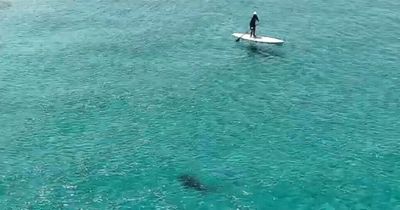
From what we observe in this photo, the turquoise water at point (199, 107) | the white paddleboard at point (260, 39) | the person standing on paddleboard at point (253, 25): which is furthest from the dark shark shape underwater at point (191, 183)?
the person standing on paddleboard at point (253, 25)

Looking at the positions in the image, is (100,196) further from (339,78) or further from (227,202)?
(339,78)

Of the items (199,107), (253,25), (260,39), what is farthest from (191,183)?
(253,25)

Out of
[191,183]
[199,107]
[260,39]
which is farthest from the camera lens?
[260,39]

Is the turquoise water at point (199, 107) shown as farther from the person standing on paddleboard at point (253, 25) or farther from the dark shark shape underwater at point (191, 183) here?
the person standing on paddleboard at point (253, 25)

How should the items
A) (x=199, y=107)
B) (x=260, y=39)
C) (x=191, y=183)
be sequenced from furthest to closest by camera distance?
(x=260, y=39) < (x=199, y=107) < (x=191, y=183)

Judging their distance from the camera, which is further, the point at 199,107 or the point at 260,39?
the point at 260,39

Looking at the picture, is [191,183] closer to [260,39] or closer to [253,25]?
[260,39]

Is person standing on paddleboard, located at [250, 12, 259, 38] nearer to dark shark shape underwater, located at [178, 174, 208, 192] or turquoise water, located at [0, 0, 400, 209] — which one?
turquoise water, located at [0, 0, 400, 209]

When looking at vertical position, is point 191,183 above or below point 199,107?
below

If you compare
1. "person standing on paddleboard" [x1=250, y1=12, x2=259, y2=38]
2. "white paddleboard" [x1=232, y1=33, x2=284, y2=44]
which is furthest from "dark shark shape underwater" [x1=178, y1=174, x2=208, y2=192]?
"person standing on paddleboard" [x1=250, y1=12, x2=259, y2=38]
